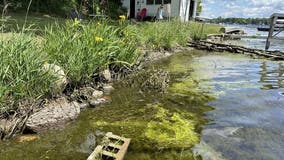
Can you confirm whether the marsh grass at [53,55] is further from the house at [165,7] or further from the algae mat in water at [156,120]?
the house at [165,7]

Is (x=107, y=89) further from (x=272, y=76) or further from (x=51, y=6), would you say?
(x=51, y=6)

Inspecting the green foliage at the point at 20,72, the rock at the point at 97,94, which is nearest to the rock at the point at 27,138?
the green foliage at the point at 20,72

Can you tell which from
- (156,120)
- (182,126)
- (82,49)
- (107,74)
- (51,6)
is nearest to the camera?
(182,126)

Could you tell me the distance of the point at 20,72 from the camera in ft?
11.2

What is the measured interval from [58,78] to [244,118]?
2.98 meters

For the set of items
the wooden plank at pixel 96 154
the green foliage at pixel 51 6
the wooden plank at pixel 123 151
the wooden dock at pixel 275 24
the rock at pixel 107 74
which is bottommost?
the wooden plank at pixel 123 151

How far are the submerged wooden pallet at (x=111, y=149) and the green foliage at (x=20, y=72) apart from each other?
126 cm

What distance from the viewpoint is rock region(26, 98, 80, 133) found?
3275 millimetres

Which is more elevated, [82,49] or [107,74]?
[82,49]

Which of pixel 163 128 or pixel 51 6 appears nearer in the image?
pixel 163 128

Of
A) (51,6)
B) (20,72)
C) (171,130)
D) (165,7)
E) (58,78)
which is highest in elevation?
(165,7)

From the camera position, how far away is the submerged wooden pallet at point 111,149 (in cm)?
271

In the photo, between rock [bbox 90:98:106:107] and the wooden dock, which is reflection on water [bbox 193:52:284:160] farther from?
the wooden dock

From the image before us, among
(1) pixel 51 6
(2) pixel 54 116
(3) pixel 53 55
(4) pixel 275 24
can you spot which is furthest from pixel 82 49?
(1) pixel 51 6
